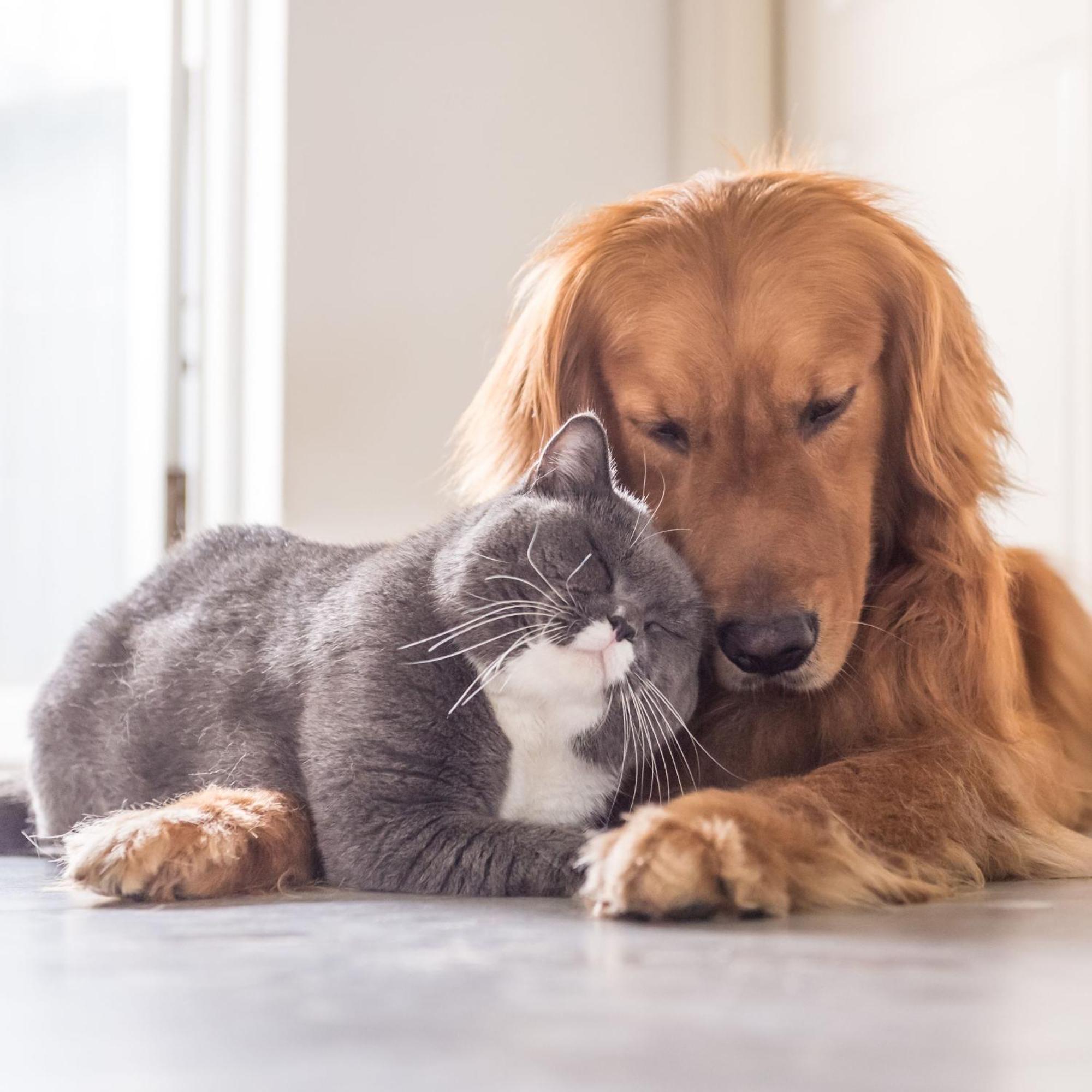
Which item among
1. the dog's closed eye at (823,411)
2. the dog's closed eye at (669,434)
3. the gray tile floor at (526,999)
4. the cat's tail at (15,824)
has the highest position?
the dog's closed eye at (823,411)

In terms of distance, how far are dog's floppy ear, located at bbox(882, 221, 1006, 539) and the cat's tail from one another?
3.78 ft

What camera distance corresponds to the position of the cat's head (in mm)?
1240

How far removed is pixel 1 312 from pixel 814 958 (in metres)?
2.73

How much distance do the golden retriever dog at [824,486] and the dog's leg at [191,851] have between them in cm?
42

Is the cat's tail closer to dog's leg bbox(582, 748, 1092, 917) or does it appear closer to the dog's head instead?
the dog's head

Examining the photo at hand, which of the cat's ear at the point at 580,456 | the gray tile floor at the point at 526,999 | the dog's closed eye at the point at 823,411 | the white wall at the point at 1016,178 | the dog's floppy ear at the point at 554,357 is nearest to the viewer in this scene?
the gray tile floor at the point at 526,999

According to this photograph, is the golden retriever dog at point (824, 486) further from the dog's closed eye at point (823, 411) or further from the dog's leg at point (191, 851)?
the dog's leg at point (191, 851)

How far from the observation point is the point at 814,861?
1.19 m

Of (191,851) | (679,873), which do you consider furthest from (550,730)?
(191,851)

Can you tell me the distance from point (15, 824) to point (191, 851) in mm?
601

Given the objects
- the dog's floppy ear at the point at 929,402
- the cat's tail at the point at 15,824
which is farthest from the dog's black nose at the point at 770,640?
the cat's tail at the point at 15,824

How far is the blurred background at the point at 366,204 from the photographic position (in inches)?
105

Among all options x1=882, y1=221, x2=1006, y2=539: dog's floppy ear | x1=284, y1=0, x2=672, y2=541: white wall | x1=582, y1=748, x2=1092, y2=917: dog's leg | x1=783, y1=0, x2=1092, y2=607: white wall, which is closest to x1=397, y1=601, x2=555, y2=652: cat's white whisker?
x1=582, y1=748, x2=1092, y2=917: dog's leg

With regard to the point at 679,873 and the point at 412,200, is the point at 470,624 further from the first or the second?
the point at 412,200
